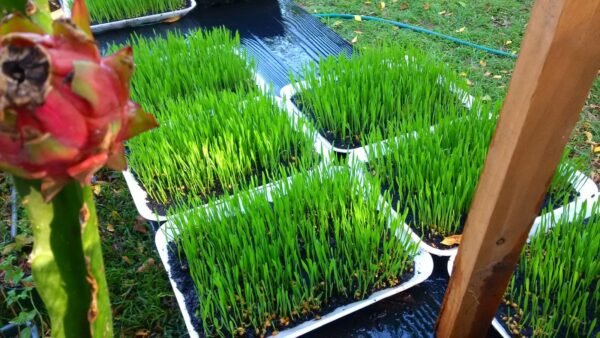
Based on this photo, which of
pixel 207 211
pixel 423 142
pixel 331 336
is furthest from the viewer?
pixel 423 142

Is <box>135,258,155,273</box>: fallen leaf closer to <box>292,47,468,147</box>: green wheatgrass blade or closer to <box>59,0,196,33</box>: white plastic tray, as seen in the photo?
<box>292,47,468,147</box>: green wheatgrass blade

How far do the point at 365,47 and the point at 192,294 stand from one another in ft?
4.84

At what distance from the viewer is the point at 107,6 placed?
8.55ft

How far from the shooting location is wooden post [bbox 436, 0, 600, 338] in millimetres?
645

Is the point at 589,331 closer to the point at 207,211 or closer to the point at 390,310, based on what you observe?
the point at 390,310

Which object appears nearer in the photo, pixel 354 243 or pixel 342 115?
pixel 354 243

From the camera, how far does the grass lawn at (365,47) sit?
1.56 m

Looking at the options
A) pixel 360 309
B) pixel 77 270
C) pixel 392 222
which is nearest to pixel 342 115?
pixel 392 222

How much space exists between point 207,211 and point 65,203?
1021mm

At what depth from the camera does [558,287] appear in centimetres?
118

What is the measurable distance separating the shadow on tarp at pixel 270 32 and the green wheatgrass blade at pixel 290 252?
921 millimetres

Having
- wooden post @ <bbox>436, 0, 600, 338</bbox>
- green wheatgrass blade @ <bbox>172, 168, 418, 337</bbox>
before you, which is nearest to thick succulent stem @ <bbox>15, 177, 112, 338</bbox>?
wooden post @ <bbox>436, 0, 600, 338</bbox>

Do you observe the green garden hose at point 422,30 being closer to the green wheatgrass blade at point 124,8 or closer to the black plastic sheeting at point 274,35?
the black plastic sheeting at point 274,35

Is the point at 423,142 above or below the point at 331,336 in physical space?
above
